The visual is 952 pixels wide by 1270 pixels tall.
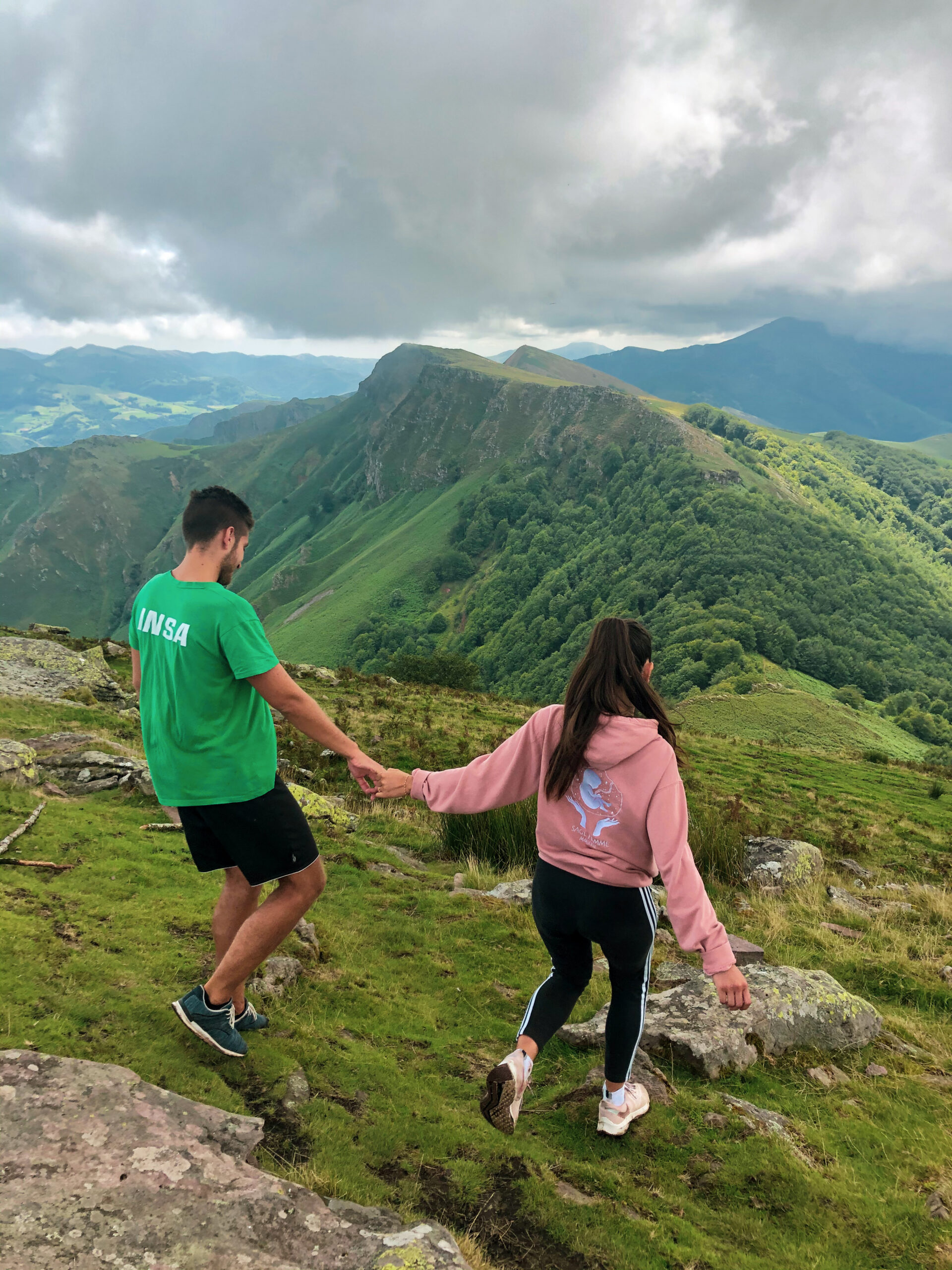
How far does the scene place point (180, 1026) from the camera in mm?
3340

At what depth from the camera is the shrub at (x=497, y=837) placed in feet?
27.4

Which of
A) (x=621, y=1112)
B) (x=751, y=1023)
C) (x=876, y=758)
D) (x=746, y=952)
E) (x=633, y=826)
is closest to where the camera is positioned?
(x=633, y=826)

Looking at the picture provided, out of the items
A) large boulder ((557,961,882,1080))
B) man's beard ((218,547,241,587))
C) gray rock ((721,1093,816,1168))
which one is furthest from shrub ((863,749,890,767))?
man's beard ((218,547,241,587))

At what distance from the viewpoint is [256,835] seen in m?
3.14

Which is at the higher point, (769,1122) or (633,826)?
(633,826)

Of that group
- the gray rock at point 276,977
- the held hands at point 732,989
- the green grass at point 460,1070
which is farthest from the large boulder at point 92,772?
the held hands at point 732,989

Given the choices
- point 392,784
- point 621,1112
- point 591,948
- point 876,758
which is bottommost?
point 876,758

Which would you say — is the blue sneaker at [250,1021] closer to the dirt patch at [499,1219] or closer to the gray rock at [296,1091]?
the gray rock at [296,1091]

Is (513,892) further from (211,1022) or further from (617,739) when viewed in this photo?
(617,739)

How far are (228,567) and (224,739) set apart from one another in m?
0.92

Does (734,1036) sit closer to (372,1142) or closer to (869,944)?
(372,1142)

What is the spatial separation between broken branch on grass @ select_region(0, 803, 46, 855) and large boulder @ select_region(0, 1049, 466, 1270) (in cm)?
284

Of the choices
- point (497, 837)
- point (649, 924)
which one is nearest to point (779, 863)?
point (497, 837)

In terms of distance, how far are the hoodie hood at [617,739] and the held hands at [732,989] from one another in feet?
3.41
